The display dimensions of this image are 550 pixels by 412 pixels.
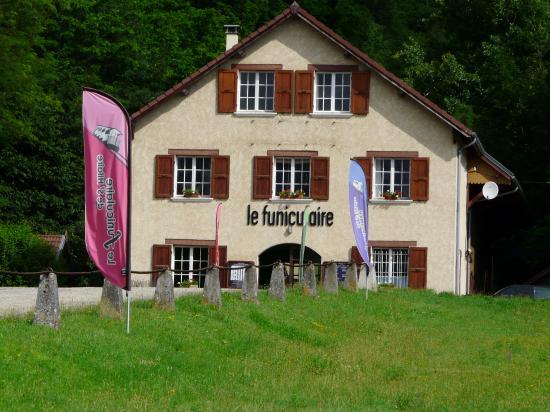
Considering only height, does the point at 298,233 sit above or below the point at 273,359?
above

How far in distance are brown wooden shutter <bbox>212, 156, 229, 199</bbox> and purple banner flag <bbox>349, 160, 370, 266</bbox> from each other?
441 inches

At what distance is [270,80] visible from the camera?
39.4 m

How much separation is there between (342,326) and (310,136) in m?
17.0

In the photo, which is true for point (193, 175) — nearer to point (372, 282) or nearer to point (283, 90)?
point (283, 90)

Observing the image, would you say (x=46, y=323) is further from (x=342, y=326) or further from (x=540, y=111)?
(x=540, y=111)

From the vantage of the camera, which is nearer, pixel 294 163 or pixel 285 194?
pixel 285 194

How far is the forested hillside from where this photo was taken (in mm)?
46219

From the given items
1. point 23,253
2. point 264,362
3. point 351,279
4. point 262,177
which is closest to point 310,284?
point 351,279

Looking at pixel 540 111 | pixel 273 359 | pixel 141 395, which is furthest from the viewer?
pixel 540 111

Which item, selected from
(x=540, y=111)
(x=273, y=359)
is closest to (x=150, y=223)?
(x=540, y=111)

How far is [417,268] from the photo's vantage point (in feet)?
129

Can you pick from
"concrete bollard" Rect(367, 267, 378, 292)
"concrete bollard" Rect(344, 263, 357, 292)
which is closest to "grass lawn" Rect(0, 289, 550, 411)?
"concrete bollard" Rect(344, 263, 357, 292)

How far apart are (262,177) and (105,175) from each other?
2247 centimetres

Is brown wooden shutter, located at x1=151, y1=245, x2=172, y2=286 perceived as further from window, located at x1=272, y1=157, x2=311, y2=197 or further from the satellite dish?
the satellite dish
